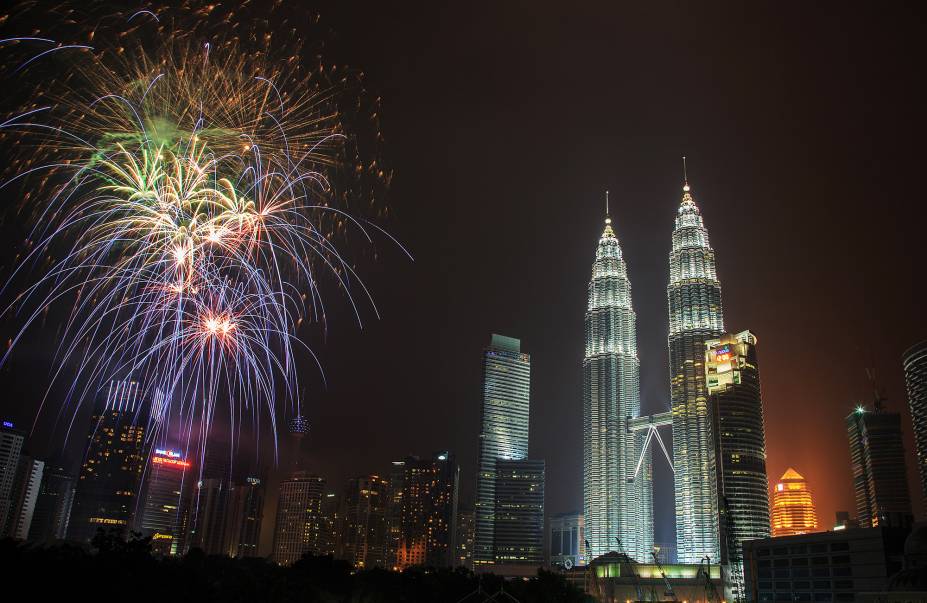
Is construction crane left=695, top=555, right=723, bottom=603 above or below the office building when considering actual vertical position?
below

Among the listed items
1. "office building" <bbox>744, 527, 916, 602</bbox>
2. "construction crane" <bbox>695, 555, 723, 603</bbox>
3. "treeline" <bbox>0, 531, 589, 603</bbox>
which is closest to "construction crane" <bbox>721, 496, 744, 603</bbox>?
"construction crane" <bbox>695, 555, 723, 603</bbox>

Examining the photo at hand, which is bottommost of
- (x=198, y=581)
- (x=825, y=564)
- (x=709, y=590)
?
(x=709, y=590)

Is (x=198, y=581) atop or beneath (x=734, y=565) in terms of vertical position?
beneath

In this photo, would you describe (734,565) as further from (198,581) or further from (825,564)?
(198,581)

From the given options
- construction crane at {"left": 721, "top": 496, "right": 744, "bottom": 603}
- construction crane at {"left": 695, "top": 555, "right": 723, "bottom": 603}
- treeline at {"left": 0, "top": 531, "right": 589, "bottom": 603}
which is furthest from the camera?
construction crane at {"left": 721, "top": 496, "right": 744, "bottom": 603}

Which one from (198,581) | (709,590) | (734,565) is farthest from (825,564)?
(198,581)

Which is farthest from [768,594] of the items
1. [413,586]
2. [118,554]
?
[118,554]

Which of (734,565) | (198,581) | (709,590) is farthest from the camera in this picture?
(734,565)

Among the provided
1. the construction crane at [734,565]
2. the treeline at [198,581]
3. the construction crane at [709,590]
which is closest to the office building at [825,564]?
the construction crane at [709,590]

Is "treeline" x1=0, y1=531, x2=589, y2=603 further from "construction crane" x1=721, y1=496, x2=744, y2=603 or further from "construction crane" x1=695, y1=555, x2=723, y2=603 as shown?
"construction crane" x1=721, y1=496, x2=744, y2=603

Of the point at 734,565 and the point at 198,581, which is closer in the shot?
the point at 198,581

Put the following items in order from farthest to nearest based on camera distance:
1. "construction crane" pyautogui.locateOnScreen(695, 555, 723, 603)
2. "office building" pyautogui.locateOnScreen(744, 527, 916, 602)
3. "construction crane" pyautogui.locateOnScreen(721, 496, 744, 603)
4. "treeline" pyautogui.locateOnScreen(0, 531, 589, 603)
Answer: "construction crane" pyautogui.locateOnScreen(721, 496, 744, 603), "construction crane" pyautogui.locateOnScreen(695, 555, 723, 603), "office building" pyautogui.locateOnScreen(744, 527, 916, 602), "treeline" pyautogui.locateOnScreen(0, 531, 589, 603)
